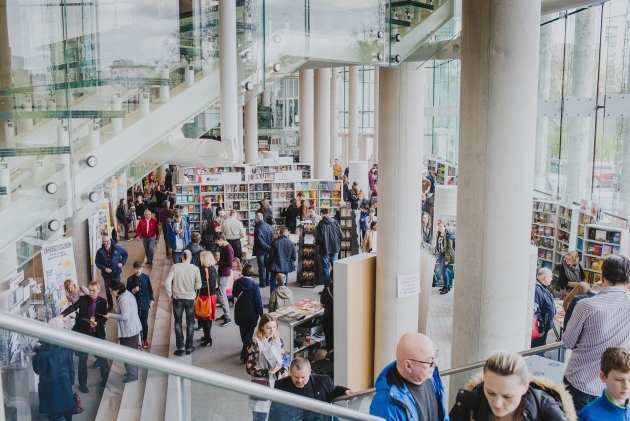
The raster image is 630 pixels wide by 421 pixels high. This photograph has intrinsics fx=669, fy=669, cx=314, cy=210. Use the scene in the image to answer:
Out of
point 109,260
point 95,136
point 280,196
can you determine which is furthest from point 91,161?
point 280,196

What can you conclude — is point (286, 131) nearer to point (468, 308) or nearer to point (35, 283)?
point (35, 283)

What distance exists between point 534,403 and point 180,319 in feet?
22.7

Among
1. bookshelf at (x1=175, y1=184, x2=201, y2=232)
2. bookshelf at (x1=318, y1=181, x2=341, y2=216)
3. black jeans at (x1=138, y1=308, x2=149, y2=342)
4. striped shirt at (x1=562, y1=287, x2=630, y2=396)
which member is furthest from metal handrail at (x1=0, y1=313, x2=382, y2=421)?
bookshelf at (x1=318, y1=181, x2=341, y2=216)

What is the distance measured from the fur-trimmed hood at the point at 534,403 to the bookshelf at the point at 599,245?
855 centimetres

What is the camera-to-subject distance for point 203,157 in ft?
19.0

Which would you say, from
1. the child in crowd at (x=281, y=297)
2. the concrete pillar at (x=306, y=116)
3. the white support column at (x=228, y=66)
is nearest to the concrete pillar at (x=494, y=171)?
the white support column at (x=228, y=66)

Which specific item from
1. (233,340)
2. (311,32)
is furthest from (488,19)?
(233,340)

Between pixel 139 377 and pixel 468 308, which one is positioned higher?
pixel 139 377

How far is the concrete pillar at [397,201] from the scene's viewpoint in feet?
26.1

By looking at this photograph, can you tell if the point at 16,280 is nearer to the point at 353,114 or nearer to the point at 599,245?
the point at 599,245

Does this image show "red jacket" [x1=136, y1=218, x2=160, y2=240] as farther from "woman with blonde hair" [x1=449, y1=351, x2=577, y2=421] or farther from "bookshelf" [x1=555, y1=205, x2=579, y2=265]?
"woman with blonde hair" [x1=449, y1=351, x2=577, y2=421]

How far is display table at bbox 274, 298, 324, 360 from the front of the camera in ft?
28.4

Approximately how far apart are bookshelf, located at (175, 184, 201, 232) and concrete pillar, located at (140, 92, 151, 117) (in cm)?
1055

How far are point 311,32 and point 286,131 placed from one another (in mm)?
32958
